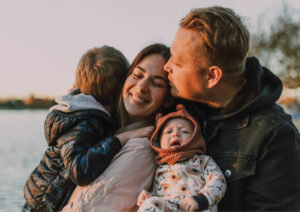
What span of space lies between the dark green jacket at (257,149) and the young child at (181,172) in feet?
0.56

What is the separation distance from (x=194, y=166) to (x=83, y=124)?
3.00 ft

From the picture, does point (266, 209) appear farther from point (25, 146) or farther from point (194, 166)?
point (25, 146)

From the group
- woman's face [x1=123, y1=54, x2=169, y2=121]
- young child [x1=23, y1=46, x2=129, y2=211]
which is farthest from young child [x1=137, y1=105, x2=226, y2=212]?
young child [x1=23, y1=46, x2=129, y2=211]

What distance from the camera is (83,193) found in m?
2.56

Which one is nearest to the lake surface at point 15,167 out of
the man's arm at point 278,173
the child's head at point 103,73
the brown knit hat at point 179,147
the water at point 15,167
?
the water at point 15,167

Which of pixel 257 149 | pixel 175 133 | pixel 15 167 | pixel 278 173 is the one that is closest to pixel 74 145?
pixel 175 133

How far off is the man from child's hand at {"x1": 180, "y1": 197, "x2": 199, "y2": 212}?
456mm

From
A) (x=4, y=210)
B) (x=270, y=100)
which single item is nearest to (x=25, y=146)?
(x=4, y=210)

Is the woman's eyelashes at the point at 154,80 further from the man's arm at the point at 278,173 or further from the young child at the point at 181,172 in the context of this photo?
the man's arm at the point at 278,173

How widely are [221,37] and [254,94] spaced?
509mm

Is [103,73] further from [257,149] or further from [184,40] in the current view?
[257,149]

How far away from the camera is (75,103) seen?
2816 mm

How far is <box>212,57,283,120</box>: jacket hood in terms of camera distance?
2.63 meters

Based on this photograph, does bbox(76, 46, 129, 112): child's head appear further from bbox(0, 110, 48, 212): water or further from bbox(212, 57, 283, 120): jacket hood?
bbox(0, 110, 48, 212): water
